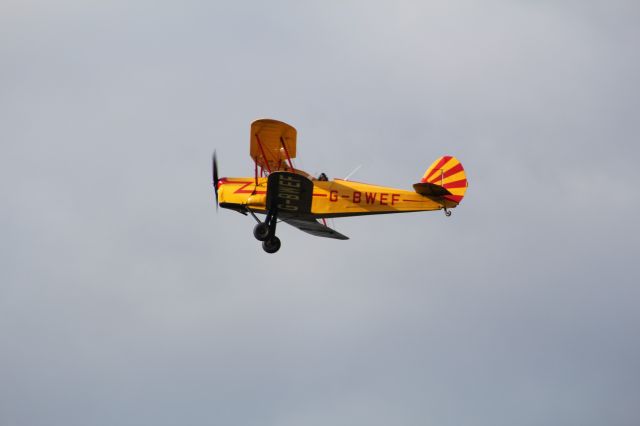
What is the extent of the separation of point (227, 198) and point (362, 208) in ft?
11.2

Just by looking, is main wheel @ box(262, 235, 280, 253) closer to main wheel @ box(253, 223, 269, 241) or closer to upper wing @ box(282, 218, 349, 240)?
main wheel @ box(253, 223, 269, 241)

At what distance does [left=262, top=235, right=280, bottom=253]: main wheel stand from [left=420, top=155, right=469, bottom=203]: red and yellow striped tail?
410cm

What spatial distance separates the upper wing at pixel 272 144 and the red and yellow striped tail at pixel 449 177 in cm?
363

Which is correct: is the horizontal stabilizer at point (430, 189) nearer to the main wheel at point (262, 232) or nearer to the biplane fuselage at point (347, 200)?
the biplane fuselage at point (347, 200)

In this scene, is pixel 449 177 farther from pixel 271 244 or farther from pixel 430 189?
pixel 271 244

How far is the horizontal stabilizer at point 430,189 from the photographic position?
2255 cm

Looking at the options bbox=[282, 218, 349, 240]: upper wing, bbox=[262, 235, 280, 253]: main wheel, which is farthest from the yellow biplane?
bbox=[282, 218, 349, 240]: upper wing

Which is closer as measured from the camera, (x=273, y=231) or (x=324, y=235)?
(x=273, y=231)

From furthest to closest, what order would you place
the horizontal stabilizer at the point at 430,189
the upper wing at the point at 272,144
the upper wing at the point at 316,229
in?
the upper wing at the point at 316,229, the horizontal stabilizer at the point at 430,189, the upper wing at the point at 272,144

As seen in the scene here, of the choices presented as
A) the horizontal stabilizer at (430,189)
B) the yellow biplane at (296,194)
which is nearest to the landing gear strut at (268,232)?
the yellow biplane at (296,194)

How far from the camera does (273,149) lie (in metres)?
22.8

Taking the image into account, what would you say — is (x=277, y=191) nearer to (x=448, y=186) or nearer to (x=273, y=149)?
(x=273, y=149)

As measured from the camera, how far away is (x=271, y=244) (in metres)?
23.2

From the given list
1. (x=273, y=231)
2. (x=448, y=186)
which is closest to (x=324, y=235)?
(x=273, y=231)
